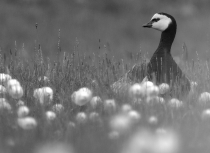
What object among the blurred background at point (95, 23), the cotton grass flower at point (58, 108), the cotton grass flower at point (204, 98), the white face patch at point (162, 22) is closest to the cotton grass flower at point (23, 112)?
the cotton grass flower at point (58, 108)

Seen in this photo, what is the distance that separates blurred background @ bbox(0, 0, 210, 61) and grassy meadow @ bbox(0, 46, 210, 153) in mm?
8092

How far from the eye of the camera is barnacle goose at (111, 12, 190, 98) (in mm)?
5145

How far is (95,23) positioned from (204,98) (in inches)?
463

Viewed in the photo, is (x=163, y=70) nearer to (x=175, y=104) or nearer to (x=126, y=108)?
(x=175, y=104)

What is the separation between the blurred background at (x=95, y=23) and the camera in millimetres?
14180

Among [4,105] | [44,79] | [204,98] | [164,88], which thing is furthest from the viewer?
[44,79]

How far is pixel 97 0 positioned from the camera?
1842cm

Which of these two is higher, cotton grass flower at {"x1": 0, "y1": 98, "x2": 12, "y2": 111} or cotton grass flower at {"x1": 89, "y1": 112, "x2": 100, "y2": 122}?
cotton grass flower at {"x1": 0, "y1": 98, "x2": 12, "y2": 111}

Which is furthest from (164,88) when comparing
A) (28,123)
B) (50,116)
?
(28,123)

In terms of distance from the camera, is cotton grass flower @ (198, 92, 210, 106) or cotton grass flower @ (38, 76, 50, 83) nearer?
cotton grass flower @ (198, 92, 210, 106)

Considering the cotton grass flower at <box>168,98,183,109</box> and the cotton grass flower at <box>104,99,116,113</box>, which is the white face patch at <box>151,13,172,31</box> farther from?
the cotton grass flower at <box>104,99,116,113</box>

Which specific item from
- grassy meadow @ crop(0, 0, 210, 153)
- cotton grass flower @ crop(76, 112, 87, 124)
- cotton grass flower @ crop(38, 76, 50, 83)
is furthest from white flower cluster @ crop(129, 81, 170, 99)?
cotton grass flower @ crop(38, 76, 50, 83)

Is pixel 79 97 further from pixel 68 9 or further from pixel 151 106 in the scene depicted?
pixel 68 9

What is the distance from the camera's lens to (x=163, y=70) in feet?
18.9
